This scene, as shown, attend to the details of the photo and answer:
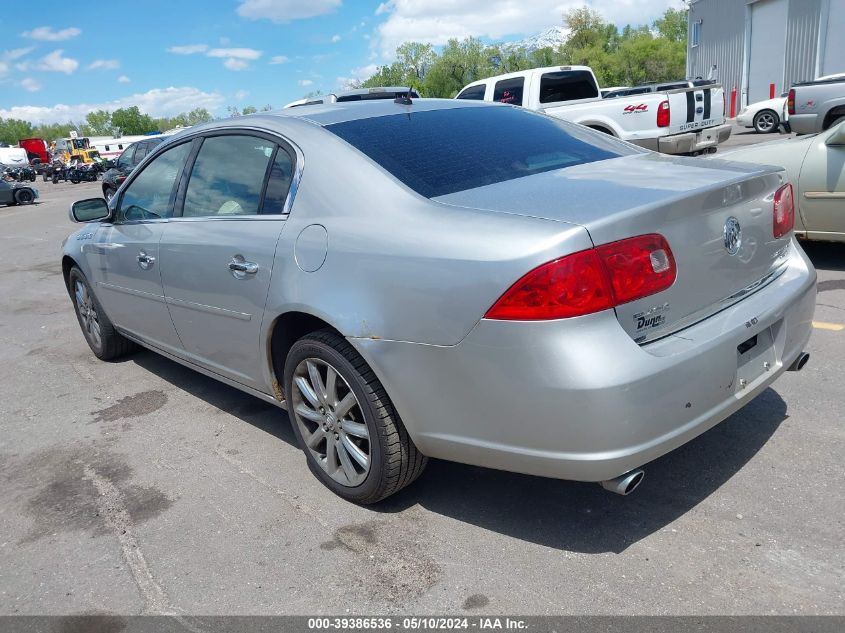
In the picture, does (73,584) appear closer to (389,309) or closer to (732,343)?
(389,309)

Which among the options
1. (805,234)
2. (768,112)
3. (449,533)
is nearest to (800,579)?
(449,533)

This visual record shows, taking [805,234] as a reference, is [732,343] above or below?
above

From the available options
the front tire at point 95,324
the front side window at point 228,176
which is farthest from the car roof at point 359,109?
the front tire at point 95,324

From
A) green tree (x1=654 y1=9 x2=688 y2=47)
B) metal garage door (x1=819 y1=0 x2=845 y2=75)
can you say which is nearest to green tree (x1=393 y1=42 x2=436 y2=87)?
green tree (x1=654 y1=9 x2=688 y2=47)

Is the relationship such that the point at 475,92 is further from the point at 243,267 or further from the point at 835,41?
the point at 835,41

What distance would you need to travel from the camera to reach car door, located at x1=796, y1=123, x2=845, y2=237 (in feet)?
19.3

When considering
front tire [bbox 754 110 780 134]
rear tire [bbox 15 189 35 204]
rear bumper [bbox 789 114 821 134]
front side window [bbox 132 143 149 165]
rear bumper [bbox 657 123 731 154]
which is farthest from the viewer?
rear tire [bbox 15 189 35 204]

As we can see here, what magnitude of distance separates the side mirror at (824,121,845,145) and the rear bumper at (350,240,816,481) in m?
3.95

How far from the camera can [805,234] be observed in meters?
6.12

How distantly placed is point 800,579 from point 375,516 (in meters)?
1.63

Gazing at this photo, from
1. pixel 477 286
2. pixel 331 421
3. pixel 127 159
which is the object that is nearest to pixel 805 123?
pixel 331 421

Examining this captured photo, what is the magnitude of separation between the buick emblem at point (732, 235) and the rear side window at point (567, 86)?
10549 millimetres

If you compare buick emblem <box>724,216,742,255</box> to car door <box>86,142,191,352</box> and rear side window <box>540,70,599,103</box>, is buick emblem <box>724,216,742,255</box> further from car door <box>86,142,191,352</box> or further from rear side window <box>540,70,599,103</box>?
rear side window <box>540,70,599,103</box>

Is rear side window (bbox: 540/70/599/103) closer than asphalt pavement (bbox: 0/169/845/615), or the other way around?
asphalt pavement (bbox: 0/169/845/615)
